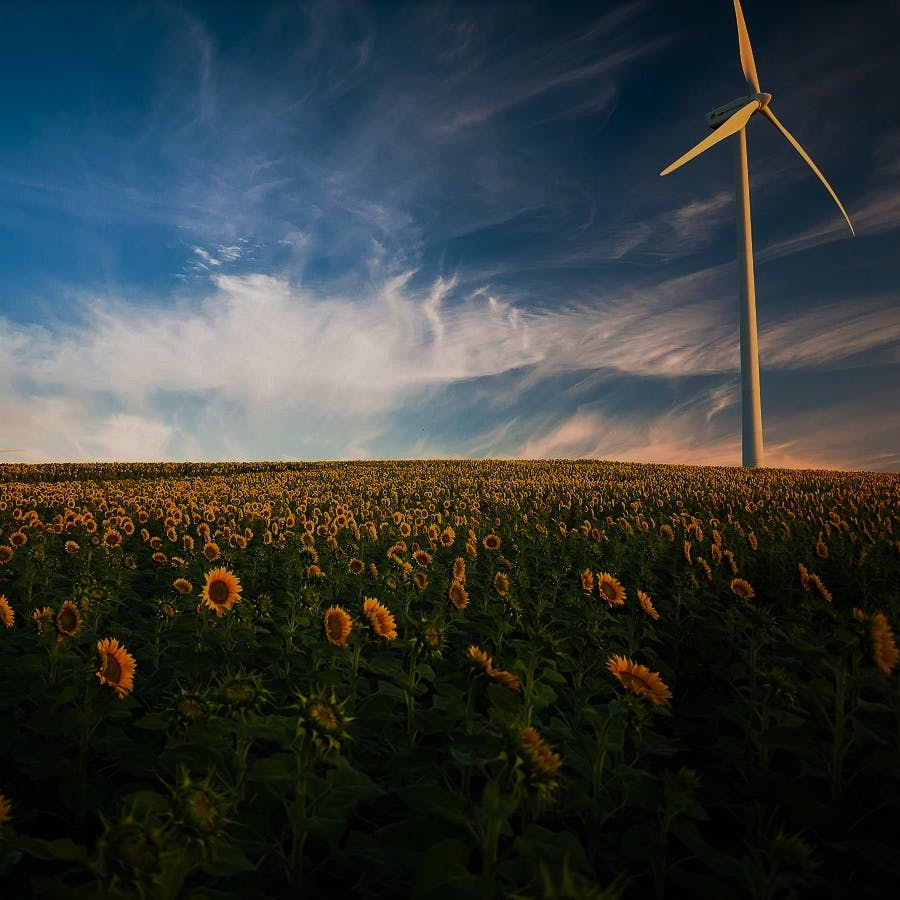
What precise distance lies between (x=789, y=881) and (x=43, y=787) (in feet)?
15.7

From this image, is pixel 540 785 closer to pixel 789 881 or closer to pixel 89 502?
pixel 789 881

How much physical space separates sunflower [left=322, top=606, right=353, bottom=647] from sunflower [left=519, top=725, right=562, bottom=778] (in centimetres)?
287

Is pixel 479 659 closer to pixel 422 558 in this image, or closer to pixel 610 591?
pixel 610 591

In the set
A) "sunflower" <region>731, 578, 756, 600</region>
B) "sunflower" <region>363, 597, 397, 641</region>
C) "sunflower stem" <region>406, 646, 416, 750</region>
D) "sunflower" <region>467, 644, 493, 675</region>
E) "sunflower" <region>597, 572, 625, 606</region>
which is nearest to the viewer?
"sunflower" <region>467, 644, 493, 675</region>

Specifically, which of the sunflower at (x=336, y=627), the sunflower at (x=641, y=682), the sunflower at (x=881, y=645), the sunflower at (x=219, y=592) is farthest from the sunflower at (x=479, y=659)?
the sunflower at (x=219, y=592)

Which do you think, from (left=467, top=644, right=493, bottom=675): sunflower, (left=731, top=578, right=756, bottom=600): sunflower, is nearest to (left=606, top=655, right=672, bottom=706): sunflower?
(left=467, top=644, right=493, bottom=675): sunflower

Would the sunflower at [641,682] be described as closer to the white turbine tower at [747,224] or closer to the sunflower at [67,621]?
the sunflower at [67,621]

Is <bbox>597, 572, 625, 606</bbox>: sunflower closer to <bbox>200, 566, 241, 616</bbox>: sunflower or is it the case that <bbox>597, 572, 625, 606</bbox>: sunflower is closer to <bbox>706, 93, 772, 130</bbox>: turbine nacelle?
<bbox>200, 566, 241, 616</bbox>: sunflower

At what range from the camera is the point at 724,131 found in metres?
45.2

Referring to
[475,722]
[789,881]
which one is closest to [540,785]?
[789,881]

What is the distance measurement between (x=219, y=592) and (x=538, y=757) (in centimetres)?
459

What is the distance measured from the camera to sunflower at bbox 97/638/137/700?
4.08m

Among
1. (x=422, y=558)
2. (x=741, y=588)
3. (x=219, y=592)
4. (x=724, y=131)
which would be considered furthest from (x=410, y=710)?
(x=724, y=131)

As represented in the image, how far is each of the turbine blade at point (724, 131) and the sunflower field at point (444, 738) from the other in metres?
38.5
